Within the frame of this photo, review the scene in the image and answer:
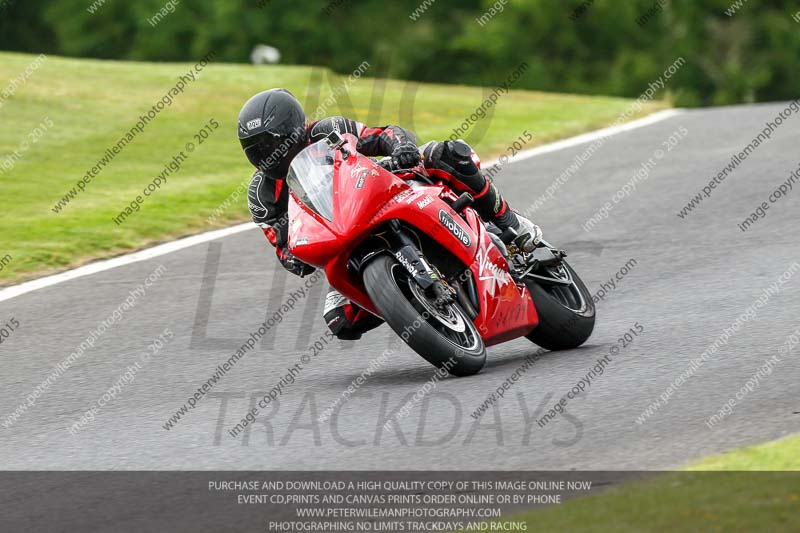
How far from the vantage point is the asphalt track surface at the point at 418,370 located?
5.73m

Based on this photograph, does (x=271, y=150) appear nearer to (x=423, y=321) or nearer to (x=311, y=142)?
(x=311, y=142)

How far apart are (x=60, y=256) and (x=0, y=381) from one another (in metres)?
3.45

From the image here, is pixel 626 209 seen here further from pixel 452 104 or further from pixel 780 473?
pixel 452 104

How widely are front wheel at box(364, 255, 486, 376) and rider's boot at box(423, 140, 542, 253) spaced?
84 centimetres

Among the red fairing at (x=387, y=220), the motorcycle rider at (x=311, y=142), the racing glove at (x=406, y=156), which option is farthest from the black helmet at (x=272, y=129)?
the racing glove at (x=406, y=156)

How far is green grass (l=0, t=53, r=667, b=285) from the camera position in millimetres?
11906

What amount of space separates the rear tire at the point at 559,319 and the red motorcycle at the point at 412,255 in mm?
13

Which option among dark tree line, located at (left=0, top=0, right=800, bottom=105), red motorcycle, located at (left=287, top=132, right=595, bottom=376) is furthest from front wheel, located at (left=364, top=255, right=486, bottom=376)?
dark tree line, located at (left=0, top=0, right=800, bottom=105)

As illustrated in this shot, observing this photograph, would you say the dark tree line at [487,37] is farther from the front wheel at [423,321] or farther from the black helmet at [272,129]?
the front wheel at [423,321]

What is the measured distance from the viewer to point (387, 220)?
664cm

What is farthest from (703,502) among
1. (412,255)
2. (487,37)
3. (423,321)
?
(487,37)

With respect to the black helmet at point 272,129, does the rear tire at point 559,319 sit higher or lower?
lower

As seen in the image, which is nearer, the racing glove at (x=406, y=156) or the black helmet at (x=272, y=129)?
the racing glove at (x=406, y=156)

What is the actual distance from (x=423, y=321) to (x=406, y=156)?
0.90 m
